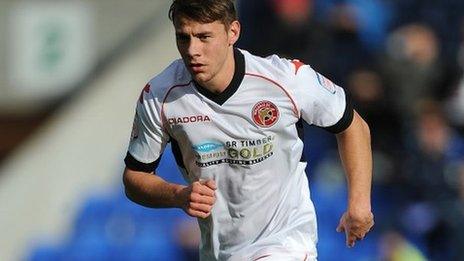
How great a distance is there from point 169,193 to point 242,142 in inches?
15.2

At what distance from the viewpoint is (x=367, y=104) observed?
965 centimetres

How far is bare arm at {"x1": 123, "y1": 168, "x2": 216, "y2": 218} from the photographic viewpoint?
4602mm

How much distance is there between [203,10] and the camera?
478 cm

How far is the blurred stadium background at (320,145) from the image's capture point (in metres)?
9.27

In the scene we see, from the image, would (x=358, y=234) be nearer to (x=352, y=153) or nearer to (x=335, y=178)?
(x=352, y=153)

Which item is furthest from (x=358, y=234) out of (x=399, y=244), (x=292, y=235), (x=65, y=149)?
(x=65, y=149)

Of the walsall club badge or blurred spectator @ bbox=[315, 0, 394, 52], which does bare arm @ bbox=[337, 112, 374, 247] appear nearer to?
the walsall club badge

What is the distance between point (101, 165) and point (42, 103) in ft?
7.43

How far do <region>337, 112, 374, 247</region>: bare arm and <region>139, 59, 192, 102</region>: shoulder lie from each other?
748 mm

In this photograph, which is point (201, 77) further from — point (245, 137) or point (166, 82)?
point (245, 137)

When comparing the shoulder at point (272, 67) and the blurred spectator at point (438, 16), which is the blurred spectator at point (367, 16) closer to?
the blurred spectator at point (438, 16)

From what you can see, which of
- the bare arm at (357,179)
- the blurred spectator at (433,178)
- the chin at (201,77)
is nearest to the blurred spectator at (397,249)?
the blurred spectator at (433,178)

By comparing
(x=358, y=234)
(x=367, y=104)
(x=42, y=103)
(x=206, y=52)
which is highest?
(x=206, y=52)

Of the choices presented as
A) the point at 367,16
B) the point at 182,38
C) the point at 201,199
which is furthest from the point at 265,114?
the point at 367,16
